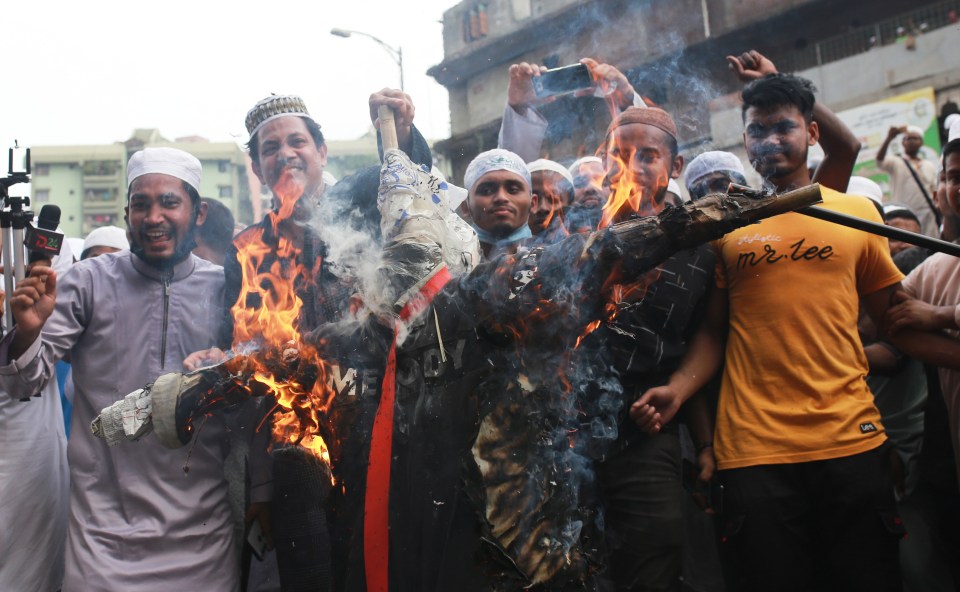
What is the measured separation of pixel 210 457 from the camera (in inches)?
129

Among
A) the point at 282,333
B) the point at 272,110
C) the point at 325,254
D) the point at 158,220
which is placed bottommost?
the point at 282,333

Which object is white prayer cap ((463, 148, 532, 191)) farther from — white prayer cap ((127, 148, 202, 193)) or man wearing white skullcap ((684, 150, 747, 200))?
white prayer cap ((127, 148, 202, 193))

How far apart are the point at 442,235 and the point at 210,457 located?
160 centimetres

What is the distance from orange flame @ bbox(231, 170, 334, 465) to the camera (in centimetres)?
286

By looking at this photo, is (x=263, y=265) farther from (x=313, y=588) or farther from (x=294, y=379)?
(x=313, y=588)

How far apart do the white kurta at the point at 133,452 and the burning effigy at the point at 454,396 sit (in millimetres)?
373

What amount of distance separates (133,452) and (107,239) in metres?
3.14

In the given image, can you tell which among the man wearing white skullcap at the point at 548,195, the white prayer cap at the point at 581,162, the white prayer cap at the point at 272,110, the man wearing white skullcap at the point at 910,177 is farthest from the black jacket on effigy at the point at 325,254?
the man wearing white skullcap at the point at 910,177

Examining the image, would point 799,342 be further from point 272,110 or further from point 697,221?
point 272,110

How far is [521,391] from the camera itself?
2.38 m

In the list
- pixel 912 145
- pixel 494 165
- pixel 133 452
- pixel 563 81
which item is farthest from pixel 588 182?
pixel 912 145

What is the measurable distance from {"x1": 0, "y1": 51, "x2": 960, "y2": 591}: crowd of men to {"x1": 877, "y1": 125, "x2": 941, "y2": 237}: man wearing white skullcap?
2435 mm

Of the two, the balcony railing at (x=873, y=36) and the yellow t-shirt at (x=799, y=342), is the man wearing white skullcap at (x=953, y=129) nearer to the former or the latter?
the yellow t-shirt at (x=799, y=342)

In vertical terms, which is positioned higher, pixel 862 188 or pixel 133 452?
pixel 862 188
